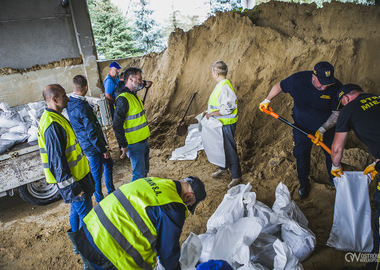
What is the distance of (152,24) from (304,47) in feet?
36.4

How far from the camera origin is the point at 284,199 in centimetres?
262

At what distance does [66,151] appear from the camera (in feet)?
8.35

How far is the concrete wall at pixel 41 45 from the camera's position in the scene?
6147mm

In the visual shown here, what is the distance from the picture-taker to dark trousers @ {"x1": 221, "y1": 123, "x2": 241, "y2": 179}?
3.87 m

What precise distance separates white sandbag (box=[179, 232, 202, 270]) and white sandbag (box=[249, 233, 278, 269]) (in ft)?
1.67

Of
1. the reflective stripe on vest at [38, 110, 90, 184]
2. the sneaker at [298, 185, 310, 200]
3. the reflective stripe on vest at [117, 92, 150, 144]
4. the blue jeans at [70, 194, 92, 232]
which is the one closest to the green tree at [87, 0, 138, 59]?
the reflective stripe on vest at [117, 92, 150, 144]

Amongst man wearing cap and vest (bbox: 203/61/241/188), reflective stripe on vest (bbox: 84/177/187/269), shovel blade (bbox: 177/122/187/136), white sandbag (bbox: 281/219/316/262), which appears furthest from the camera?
shovel blade (bbox: 177/122/187/136)

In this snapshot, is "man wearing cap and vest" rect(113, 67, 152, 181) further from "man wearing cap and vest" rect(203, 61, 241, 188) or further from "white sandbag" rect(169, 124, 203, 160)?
"white sandbag" rect(169, 124, 203, 160)

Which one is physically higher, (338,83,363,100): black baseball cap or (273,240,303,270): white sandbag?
(338,83,363,100): black baseball cap

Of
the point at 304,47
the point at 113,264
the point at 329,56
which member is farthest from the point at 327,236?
the point at 304,47

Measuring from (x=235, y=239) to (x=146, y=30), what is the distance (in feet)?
46.0

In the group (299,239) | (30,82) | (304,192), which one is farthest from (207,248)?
(30,82)

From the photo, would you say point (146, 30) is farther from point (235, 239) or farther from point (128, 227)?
point (128, 227)

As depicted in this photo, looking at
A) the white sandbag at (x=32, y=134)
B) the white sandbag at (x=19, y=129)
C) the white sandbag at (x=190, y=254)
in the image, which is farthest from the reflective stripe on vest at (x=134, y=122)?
the white sandbag at (x=19, y=129)
